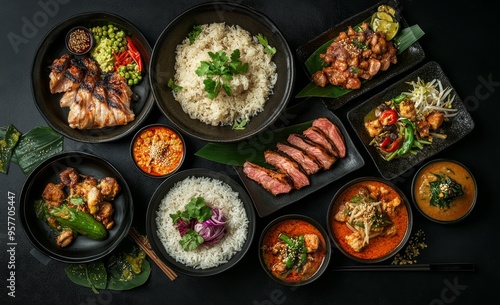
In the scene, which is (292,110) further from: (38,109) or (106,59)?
(38,109)

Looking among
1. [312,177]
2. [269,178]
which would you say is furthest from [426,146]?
[269,178]

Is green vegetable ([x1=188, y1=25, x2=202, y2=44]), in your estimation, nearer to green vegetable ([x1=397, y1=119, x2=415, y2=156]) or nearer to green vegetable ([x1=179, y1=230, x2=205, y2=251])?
green vegetable ([x1=179, y1=230, x2=205, y2=251])

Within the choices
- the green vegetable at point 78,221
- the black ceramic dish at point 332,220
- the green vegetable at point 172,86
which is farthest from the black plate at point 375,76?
the green vegetable at point 78,221

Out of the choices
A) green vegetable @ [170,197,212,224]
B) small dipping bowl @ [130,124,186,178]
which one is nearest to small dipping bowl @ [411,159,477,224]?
green vegetable @ [170,197,212,224]

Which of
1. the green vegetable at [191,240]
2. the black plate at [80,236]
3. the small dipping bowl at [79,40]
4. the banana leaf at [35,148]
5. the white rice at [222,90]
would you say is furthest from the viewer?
the banana leaf at [35,148]

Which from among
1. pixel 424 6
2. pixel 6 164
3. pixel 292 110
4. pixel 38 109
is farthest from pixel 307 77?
pixel 6 164

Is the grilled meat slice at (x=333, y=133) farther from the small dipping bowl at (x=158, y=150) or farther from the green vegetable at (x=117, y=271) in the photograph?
the green vegetable at (x=117, y=271)
